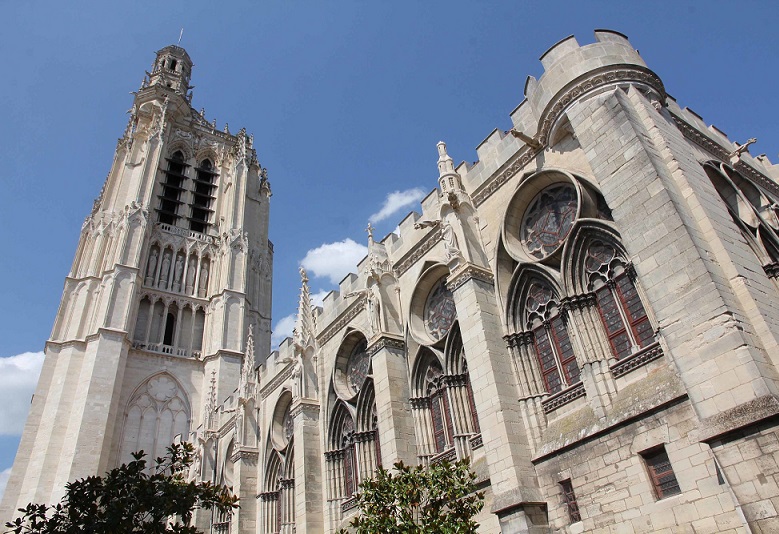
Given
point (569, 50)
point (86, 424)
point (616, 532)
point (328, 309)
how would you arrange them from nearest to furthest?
point (616, 532), point (569, 50), point (328, 309), point (86, 424)

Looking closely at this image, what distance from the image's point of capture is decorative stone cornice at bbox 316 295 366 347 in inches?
748

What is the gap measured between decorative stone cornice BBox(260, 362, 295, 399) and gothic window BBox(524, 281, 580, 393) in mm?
10910

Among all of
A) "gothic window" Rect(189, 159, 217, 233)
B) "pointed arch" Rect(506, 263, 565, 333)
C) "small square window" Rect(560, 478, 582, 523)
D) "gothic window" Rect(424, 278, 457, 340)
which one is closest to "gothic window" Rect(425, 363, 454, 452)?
"gothic window" Rect(424, 278, 457, 340)

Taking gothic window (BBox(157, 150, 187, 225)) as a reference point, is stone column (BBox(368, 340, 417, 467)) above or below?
below

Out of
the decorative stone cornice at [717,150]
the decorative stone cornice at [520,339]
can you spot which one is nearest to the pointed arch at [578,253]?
the decorative stone cornice at [520,339]

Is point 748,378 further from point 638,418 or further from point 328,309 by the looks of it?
point 328,309

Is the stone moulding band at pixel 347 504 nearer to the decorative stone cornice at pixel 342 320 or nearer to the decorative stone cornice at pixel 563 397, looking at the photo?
the decorative stone cornice at pixel 342 320

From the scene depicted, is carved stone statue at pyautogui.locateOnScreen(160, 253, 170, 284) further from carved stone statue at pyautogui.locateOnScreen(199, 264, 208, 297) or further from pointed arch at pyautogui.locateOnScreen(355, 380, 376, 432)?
pointed arch at pyautogui.locateOnScreen(355, 380, 376, 432)

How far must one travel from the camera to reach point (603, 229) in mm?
11781

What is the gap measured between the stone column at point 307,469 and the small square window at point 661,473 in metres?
10.7

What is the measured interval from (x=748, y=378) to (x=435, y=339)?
8.63 meters

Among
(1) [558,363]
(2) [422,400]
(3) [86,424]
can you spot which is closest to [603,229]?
(1) [558,363]

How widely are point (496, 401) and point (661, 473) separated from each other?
3.31 metres

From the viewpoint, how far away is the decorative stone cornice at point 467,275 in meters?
13.5
